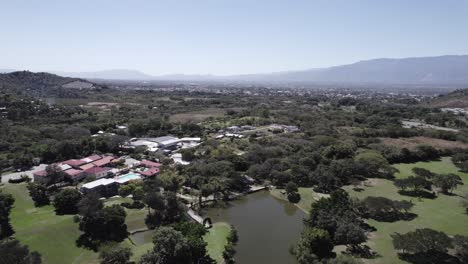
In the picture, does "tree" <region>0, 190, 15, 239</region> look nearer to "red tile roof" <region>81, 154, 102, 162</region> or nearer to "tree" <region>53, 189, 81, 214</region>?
"tree" <region>53, 189, 81, 214</region>

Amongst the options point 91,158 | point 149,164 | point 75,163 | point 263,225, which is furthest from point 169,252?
point 91,158

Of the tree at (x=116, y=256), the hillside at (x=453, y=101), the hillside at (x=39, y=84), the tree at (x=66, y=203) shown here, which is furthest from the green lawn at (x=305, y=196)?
the hillside at (x=39, y=84)

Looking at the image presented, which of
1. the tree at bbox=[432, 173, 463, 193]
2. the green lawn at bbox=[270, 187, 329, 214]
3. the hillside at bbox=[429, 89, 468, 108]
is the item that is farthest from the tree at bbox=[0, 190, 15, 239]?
the hillside at bbox=[429, 89, 468, 108]

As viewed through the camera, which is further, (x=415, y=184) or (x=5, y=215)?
(x=415, y=184)

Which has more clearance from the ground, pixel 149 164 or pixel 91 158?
pixel 91 158

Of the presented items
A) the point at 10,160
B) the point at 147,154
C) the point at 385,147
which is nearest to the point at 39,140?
the point at 10,160

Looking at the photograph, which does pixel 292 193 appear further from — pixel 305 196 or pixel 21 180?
pixel 21 180

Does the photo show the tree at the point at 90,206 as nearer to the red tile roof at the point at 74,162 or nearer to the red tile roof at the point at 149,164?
the red tile roof at the point at 149,164
